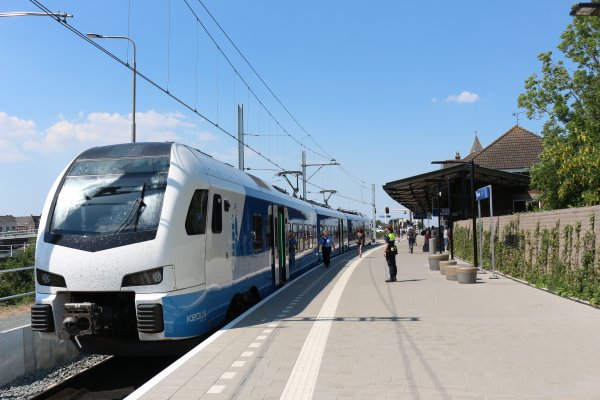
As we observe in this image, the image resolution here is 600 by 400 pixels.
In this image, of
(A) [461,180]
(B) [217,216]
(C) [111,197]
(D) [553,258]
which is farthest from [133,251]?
(A) [461,180]

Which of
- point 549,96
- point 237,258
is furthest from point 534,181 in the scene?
point 237,258

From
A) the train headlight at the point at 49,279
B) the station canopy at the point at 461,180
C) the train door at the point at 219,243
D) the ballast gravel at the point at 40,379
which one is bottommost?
the ballast gravel at the point at 40,379

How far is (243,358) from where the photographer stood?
7.14m

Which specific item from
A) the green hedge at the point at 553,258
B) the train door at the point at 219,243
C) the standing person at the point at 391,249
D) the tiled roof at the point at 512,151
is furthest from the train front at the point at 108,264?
the tiled roof at the point at 512,151

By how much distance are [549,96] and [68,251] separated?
25.7 m

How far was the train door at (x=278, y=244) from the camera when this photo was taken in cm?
1465

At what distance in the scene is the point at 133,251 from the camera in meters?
7.89

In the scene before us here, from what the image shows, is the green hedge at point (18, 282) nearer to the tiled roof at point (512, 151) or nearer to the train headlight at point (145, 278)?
the train headlight at point (145, 278)

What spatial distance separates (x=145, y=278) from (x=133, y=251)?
411mm

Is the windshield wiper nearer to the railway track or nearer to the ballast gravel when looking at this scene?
the railway track

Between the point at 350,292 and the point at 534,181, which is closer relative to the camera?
the point at 350,292

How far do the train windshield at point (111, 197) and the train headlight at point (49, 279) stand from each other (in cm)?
62

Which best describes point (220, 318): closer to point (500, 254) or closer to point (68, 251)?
point (68, 251)

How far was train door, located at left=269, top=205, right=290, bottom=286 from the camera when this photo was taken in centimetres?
1465
